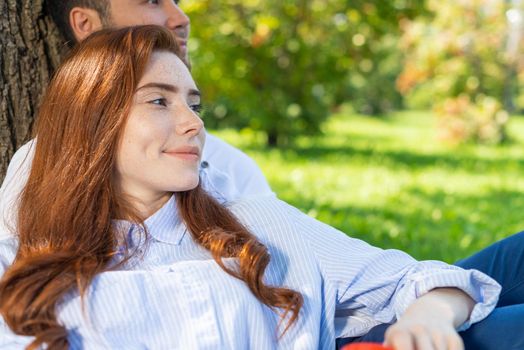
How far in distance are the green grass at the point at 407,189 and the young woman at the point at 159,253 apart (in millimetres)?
3177

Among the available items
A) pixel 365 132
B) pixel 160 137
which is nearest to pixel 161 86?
pixel 160 137

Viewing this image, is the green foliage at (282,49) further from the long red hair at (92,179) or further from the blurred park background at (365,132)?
the long red hair at (92,179)

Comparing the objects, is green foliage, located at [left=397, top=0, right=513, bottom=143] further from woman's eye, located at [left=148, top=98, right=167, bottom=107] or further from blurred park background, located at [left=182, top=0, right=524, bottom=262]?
woman's eye, located at [left=148, top=98, right=167, bottom=107]

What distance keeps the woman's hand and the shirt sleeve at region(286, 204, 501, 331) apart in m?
0.03

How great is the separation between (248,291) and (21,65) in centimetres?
144

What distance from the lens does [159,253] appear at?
2.00m

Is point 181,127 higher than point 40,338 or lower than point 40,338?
higher

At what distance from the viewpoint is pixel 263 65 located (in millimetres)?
11914

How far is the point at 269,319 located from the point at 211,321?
0.62 feet

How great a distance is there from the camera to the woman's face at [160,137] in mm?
1943

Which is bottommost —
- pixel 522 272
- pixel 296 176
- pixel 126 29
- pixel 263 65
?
pixel 296 176

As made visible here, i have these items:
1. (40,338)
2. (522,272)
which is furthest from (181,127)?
(522,272)

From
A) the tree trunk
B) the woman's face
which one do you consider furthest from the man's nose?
the woman's face

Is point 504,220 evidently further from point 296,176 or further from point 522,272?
point 522,272
